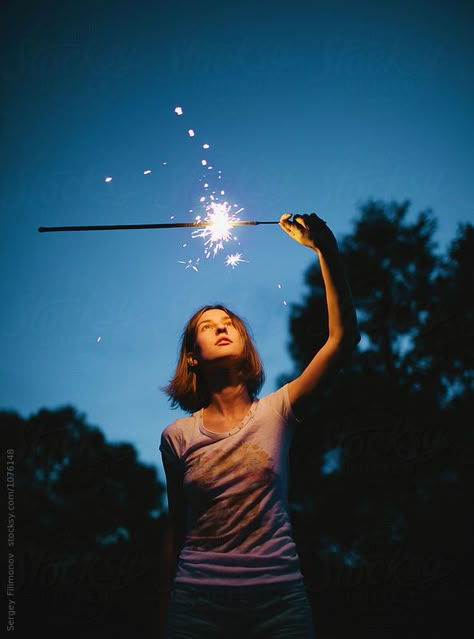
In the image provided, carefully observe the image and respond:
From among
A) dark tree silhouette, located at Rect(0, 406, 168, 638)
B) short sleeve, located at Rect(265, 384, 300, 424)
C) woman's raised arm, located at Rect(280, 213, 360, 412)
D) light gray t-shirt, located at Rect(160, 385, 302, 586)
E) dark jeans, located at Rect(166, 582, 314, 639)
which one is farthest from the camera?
dark tree silhouette, located at Rect(0, 406, 168, 638)

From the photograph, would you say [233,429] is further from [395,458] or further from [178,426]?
[395,458]

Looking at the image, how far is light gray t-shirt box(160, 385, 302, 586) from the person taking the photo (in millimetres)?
1966

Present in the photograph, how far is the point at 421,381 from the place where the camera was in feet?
33.7

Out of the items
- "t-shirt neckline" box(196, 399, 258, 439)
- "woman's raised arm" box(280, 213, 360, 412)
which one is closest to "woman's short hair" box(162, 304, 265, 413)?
"t-shirt neckline" box(196, 399, 258, 439)

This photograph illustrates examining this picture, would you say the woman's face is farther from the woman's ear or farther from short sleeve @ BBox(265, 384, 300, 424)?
short sleeve @ BBox(265, 384, 300, 424)

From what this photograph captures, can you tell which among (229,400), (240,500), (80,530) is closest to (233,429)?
(229,400)

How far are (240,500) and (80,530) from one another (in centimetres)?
2169

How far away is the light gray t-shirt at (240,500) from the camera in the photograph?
1966 millimetres

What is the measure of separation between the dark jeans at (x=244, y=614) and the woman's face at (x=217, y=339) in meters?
1.41

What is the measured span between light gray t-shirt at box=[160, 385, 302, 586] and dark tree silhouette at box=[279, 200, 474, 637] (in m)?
4.23

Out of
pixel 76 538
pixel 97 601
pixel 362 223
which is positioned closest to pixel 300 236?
pixel 362 223


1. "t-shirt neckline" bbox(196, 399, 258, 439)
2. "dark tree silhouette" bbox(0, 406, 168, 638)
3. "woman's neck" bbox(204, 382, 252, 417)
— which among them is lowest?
"dark tree silhouette" bbox(0, 406, 168, 638)

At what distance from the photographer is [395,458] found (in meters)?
8.77

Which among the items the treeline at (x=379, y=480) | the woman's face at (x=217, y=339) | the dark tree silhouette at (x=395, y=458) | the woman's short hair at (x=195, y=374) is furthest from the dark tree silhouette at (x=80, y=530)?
the dark tree silhouette at (x=395, y=458)
